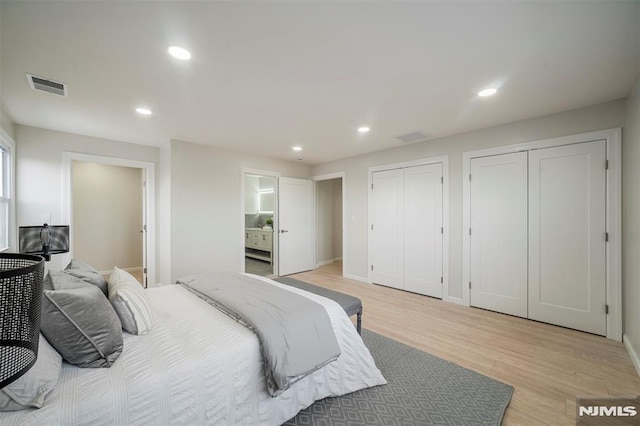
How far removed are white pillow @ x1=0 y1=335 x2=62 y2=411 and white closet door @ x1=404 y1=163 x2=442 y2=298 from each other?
4.14 meters

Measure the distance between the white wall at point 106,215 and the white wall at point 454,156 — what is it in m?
4.08

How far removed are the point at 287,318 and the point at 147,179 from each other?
12.9 feet

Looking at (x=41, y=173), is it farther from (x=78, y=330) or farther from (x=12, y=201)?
(x=78, y=330)

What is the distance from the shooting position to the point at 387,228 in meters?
4.68

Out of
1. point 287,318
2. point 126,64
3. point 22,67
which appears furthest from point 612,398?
point 22,67

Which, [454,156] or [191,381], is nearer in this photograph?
[191,381]

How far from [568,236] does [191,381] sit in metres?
3.89

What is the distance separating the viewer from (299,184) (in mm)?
5785

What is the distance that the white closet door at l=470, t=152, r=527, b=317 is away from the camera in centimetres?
327

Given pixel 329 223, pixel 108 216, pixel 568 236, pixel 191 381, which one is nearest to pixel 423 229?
pixel 568 236

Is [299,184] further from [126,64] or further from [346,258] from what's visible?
[126,64]

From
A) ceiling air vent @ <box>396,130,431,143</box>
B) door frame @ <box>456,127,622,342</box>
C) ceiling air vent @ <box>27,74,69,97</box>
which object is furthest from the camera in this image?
ceiling air vent @ <box>396,130,431,143</box>

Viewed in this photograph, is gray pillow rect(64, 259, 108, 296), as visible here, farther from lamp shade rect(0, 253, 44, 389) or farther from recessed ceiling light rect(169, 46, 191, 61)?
recessed ceiling light rect(169, 46, 191, 61)

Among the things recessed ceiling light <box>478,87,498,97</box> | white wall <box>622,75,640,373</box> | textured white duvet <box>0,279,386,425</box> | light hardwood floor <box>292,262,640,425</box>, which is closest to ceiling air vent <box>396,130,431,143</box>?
recessed ceiling light <box>478,87,498,97</box>
